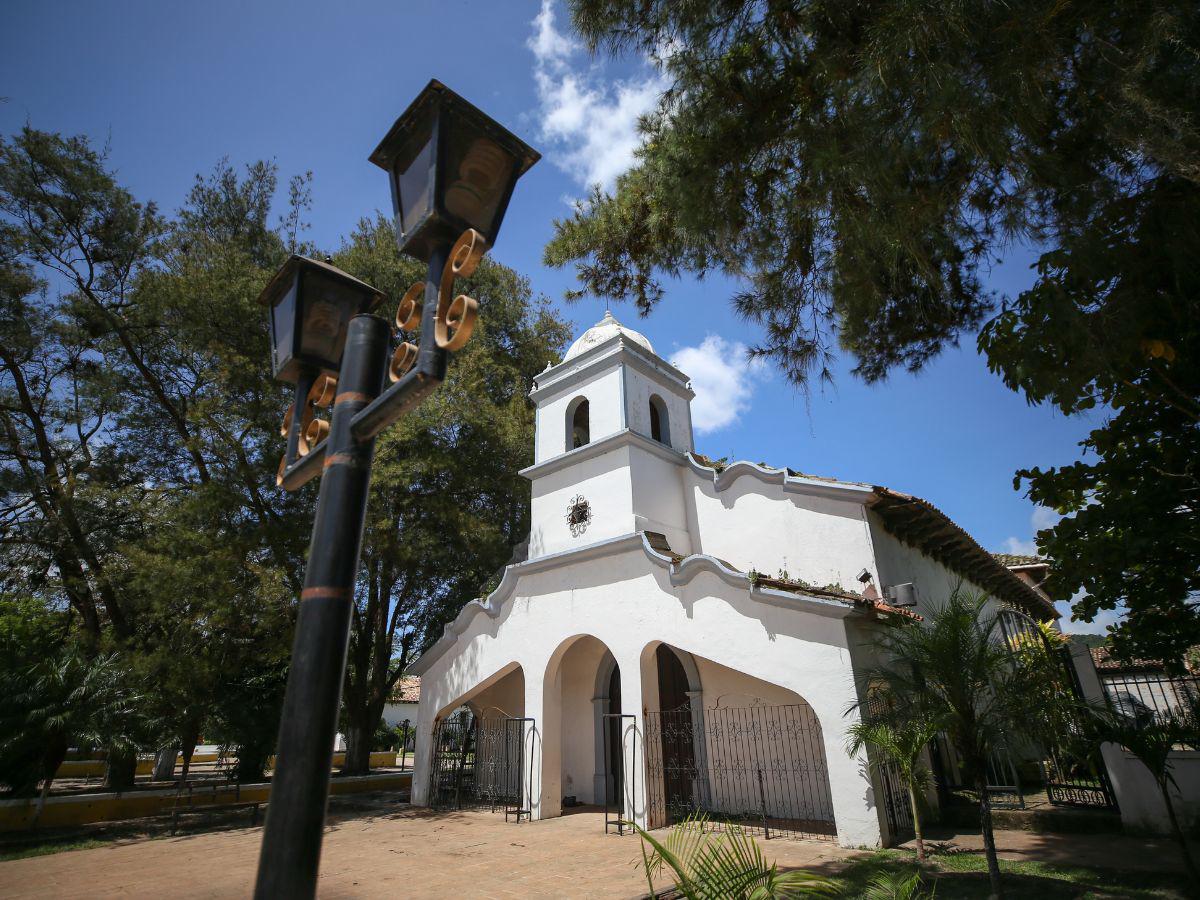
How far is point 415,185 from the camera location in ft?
8.88

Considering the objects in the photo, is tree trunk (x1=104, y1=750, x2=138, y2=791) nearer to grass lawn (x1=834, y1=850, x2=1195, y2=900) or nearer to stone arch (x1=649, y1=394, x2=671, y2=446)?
stone arch (x1=649, y1=394, x2=671, y2=446)

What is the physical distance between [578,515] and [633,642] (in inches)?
129

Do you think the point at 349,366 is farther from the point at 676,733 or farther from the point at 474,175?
the point at 676,733

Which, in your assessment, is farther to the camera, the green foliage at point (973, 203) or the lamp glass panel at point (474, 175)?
the green foliage at point (973, 203)

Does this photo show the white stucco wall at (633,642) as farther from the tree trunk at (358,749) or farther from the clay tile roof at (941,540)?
the tree trunk at (358,749)

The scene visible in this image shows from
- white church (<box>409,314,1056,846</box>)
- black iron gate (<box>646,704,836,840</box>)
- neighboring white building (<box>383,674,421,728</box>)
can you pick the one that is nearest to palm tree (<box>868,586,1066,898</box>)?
white church (<box>409,314,1056,846</box>)

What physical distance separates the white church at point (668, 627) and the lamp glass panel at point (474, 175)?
837cm

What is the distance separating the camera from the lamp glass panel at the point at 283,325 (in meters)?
3.09

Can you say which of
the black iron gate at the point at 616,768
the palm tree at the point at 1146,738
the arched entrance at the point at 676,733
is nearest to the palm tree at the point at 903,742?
the palm tree at the point at 1146,738

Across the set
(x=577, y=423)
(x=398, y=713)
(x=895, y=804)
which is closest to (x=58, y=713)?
(x=577, y=423)

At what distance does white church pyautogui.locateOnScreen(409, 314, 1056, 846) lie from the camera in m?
9.99

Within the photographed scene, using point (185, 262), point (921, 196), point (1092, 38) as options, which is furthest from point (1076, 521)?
point (185, 262)

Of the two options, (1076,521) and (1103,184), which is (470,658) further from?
(1103,184)

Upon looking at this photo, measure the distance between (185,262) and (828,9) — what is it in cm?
1564
